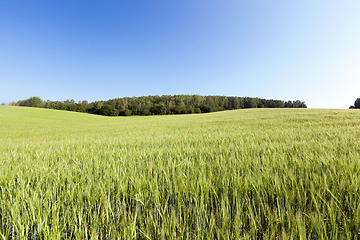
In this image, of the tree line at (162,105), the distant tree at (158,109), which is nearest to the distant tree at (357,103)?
the tree line at (162,105)

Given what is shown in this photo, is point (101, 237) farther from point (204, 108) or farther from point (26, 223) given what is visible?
point (204, 108)

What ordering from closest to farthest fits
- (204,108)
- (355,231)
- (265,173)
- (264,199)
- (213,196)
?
(355,231) < (264,199) < (213,196) < (265,173) < (204,108)

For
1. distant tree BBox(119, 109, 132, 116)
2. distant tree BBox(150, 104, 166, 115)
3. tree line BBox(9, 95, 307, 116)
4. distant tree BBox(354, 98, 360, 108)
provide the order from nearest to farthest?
distant tree BBox(354, 98, 360, 108)
distant tree BBox(119, 109, 132, 116)
tree line BBox(9, 95, 307, 116)
distant tree BBox(150, 104, 166, 115)

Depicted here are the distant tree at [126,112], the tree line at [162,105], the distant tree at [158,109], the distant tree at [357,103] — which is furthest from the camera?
the distant tree at [158,109]

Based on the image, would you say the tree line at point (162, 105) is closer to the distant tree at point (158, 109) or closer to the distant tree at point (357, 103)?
the distant tree at point (158, 109)

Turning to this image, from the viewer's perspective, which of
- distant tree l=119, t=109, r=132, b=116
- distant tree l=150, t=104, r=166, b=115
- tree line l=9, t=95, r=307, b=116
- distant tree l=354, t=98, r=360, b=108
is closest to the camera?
distant tree l=354, t=98, r=360, b=108

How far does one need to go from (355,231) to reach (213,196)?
72 centimetres

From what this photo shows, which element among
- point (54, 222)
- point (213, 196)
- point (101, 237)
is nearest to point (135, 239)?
point (101, 237)

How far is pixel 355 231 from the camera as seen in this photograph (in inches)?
27.9

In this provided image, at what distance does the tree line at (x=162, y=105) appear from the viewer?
66.2 metres

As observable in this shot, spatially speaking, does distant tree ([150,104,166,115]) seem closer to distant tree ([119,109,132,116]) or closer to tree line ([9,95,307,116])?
tree line ([9,95,307,116])

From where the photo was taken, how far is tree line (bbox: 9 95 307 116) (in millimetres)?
66188

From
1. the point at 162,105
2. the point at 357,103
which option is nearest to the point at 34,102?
the point at 162,105

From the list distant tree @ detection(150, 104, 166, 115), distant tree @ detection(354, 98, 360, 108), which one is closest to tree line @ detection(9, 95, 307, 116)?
distant tree @ detection(150, 104, 166, 115)
